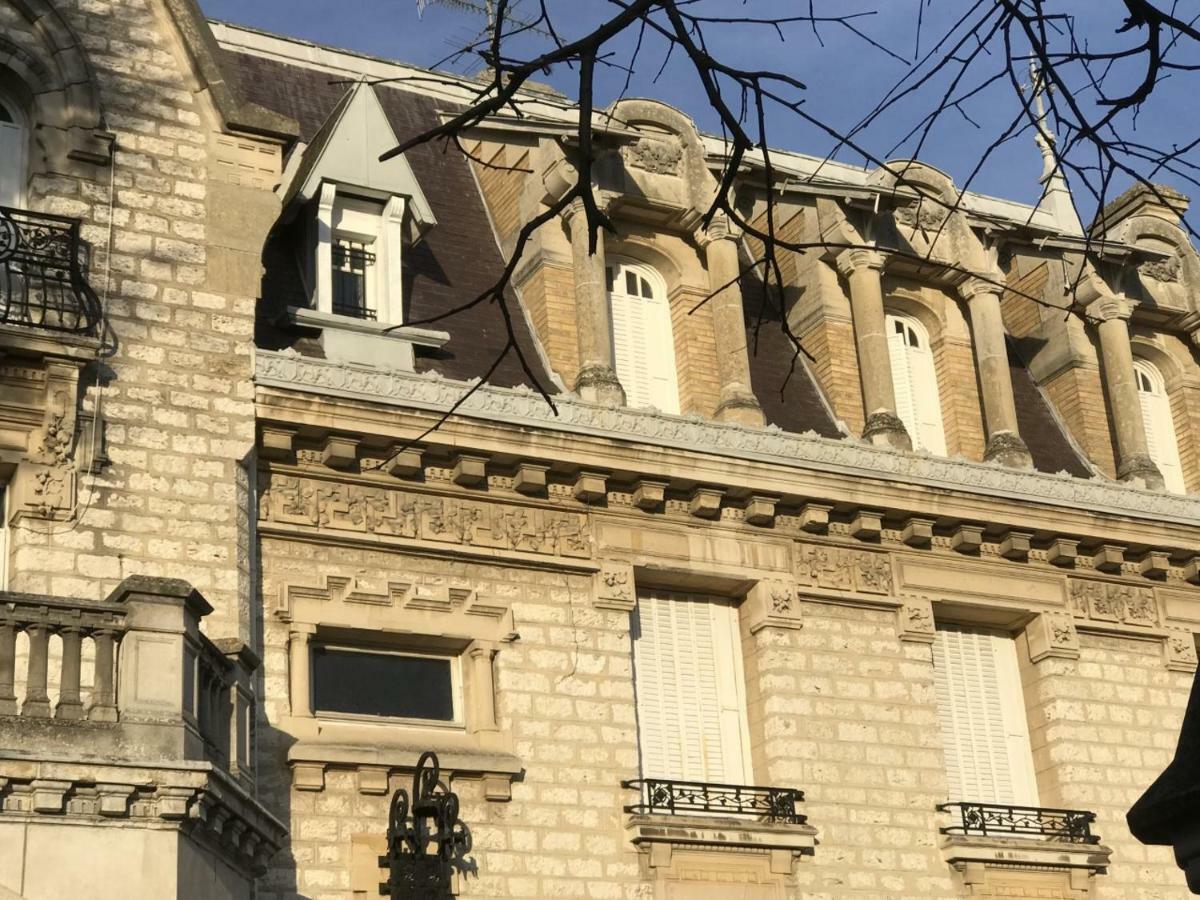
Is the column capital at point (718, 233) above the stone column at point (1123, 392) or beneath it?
above

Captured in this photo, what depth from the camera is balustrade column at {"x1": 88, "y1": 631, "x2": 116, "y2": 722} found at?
12.0 m

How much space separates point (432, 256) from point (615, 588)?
4.08m

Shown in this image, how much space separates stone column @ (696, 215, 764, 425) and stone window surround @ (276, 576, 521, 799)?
3277 mm

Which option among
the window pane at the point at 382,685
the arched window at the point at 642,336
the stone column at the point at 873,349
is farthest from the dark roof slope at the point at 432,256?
the stone column at the point at 873,349

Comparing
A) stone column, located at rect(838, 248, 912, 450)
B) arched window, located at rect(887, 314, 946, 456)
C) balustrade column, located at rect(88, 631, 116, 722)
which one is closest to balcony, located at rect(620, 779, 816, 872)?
stone column, located at rect(838, 248, 912, 450)

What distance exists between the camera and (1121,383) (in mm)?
20844

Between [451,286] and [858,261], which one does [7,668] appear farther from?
[858,261]

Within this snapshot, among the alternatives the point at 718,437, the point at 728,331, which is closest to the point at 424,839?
the point at 718,437

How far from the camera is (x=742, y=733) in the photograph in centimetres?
1742

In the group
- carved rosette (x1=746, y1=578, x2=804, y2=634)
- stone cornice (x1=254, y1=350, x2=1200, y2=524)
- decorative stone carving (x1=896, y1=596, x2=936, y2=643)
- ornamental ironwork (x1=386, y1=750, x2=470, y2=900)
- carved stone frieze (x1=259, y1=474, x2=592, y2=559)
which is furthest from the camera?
decorative stone carving (x1=896, y1=596, x2=936, y2=643)

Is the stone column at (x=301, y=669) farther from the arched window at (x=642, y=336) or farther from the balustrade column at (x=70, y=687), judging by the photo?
the arched window at (x=642, y=336)

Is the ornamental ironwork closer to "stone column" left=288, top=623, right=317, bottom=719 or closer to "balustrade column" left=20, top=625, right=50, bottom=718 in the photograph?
"stone column" left=288, top=623, right=317, bottom=719

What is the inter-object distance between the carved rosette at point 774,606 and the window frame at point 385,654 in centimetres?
280

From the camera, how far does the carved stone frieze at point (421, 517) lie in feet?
52.5
